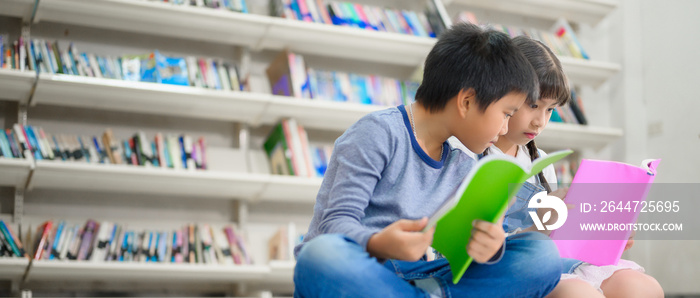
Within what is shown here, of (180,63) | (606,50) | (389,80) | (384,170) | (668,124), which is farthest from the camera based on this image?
(606,50)

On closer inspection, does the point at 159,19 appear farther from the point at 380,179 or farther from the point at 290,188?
the point at 380,179

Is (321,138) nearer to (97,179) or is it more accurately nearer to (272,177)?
(272,177)

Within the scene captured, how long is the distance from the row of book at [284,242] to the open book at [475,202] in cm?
174

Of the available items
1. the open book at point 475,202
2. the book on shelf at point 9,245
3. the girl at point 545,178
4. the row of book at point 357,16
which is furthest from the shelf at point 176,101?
the open book at point 475,202

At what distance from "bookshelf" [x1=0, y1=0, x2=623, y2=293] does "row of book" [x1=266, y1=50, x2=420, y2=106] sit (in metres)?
0.09

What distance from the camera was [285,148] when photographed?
2826 mm

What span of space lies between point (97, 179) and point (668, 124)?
267 cm

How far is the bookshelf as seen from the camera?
250 cm

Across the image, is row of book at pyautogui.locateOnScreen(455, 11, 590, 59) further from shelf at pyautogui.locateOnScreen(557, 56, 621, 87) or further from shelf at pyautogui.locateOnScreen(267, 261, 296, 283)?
shelf at pyautogui.locateOnScreen(267, 261, 296, 283)

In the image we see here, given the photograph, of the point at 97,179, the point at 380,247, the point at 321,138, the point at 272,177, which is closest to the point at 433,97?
the point at 380,247

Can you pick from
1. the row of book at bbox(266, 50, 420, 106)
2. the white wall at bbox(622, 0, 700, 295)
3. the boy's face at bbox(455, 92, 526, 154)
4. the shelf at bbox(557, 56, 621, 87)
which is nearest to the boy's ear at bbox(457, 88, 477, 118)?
the boy's face at bbox(455, 92, 526, 154)

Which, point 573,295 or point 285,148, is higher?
point 285,148

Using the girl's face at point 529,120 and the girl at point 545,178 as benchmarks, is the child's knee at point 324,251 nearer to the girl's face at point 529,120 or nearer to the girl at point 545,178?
the girl at point 545,178
